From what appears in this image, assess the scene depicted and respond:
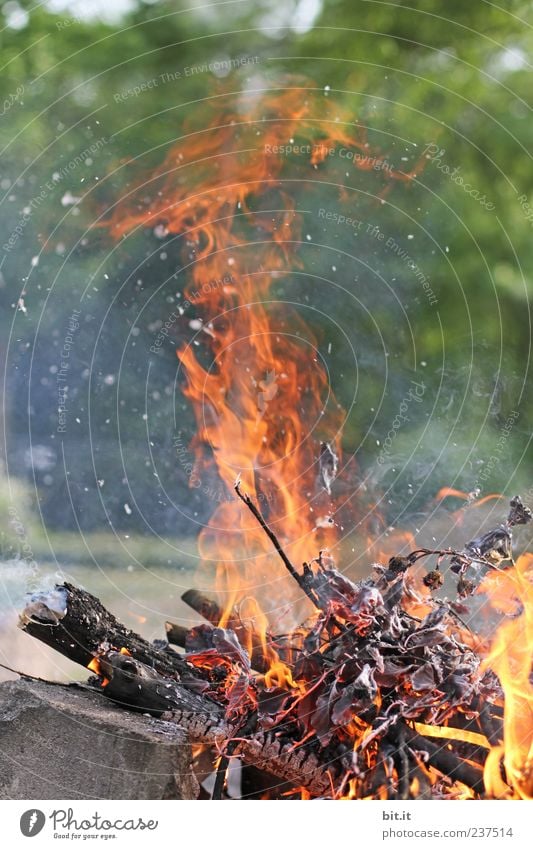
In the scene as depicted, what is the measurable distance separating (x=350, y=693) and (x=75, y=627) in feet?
1.85

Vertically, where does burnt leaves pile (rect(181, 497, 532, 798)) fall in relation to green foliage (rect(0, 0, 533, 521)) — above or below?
below

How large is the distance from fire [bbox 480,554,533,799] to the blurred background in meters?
0.35

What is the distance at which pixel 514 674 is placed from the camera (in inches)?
68.3

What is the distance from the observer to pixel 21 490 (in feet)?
7.25

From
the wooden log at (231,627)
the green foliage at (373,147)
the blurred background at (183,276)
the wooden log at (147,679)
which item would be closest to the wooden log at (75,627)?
the wooden log at (147,679)

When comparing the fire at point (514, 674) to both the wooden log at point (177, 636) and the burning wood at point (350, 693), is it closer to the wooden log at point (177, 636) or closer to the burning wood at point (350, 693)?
the burning wood at point (350, 693)

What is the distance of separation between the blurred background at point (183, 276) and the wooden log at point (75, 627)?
265 millimetres

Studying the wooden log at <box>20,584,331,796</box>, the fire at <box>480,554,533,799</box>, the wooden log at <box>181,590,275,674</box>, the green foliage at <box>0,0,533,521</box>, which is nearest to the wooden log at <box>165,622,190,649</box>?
the wooden log at <box>181,590,275,674</box>

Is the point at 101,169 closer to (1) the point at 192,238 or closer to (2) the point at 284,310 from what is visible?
(1) the point at 192,238

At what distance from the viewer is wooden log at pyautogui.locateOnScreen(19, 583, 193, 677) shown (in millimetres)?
1708

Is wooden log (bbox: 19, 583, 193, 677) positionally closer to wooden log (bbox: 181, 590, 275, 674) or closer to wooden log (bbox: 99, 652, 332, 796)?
wooden log (bbox: 99, 652, 332, 796)

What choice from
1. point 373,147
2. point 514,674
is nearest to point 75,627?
point 514,674

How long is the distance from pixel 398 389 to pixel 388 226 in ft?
1.42

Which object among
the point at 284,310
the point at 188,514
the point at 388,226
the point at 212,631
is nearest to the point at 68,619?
the point at 212,631
